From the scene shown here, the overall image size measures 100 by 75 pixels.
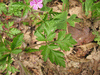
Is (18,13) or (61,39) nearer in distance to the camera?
(61,39)

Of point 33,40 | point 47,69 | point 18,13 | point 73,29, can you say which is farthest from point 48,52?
point 18,13

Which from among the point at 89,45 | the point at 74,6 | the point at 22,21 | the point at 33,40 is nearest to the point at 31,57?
the point at 33,40

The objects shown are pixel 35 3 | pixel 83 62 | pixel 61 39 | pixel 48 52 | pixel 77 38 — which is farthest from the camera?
pixel 77 38

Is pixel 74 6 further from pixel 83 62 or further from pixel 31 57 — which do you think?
pixel 31 57

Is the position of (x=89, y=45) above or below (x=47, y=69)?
above

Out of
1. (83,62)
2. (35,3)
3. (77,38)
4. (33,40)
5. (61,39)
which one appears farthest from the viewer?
(33,40)

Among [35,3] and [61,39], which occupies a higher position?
[35,3]

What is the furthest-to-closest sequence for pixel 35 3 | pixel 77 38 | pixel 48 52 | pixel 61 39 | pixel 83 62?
pixel 77 38 → pixel 83 62 → pixel 35 3 → pixel 61 39 → pixel 48 52

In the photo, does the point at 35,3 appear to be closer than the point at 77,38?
Yes

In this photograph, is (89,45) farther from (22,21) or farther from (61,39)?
(22,21)

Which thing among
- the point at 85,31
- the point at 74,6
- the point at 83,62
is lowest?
the point at 83,62
